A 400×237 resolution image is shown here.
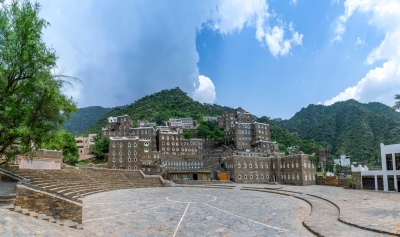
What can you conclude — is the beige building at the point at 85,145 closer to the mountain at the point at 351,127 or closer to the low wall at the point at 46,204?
the low wall at the point at 46,204

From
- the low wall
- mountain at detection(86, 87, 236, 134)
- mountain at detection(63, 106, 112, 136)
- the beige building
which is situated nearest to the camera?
the low wall

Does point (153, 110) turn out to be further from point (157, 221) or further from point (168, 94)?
point (157, 221)

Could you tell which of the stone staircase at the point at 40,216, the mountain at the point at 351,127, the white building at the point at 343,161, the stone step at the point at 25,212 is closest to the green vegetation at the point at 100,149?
the stone staircase at the point at 40,216

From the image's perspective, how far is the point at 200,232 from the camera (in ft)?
42.8

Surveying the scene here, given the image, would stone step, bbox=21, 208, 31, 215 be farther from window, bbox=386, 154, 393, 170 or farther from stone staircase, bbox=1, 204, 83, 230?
window, bbox=386, 154, 393, 170

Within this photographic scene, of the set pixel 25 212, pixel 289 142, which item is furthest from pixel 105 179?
pixel 289 142

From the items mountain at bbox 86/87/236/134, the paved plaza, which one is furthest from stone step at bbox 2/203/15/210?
mountain at bbox 86/87/236/134

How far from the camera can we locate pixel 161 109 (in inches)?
5468

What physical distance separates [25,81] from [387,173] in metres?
35.1

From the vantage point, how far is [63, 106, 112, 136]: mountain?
15482 cm

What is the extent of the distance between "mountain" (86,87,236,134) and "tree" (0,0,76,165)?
331 feet

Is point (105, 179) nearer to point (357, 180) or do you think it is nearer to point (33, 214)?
point (33, 214)

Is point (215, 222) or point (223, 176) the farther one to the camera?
point (223, 176)

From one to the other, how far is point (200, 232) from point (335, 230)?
6.33 meters
